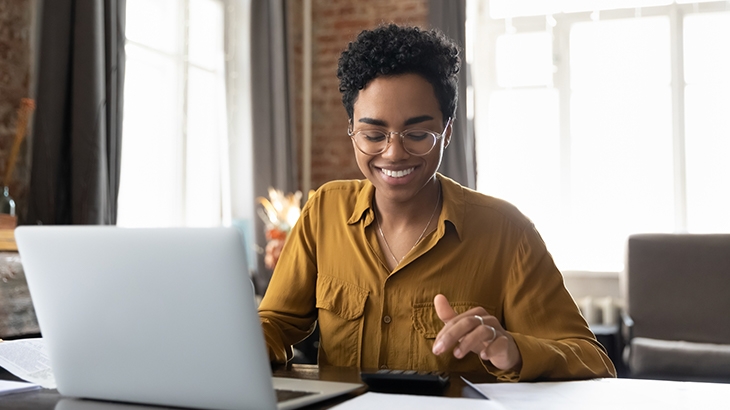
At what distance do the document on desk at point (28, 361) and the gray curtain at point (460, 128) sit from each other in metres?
3.47

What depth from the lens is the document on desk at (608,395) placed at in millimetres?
1005

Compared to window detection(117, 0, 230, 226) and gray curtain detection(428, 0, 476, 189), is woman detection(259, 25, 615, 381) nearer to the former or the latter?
window detection(117, 0, 230, 226)

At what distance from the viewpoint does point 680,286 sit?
3.57 meters

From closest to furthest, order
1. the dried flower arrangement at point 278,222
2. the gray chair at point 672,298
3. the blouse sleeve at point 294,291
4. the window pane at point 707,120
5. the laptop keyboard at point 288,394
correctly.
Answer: the laptop keyboard at point 288,394
the blouse sleeve at point 294,291
the gray chair at point 672,298
the dried flower arrangement at point 278,222
the window pane at point 707,120

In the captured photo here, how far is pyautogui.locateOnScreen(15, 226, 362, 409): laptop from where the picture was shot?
89cm

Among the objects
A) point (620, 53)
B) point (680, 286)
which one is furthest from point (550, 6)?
point (680, 286)

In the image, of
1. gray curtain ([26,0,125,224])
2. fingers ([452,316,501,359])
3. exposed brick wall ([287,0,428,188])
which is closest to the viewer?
fingers ([452,316,501,359])

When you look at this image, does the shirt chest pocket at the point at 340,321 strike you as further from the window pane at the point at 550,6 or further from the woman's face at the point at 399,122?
the window pane at the point at 550,6

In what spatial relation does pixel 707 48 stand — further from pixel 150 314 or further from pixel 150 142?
pixel 150 314

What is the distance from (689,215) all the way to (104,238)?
434 cm

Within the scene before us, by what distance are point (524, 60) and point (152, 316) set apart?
4.33 m

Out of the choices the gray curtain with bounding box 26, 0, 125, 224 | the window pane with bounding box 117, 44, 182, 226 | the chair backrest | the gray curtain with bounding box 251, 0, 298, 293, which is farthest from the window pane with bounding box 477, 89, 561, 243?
the gray curtain with bounding box 26, 0, 125, 224

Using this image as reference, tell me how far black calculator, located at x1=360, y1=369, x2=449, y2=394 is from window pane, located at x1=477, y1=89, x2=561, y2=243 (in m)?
3.74

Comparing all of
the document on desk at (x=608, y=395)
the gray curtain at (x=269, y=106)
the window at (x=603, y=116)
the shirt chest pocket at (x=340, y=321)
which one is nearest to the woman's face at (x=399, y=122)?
the shirt chest pocket at (x=340, y=321)
